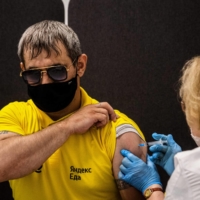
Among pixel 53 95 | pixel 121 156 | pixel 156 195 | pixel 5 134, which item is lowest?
pixel 156 195

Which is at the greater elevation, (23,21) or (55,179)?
(23,21)

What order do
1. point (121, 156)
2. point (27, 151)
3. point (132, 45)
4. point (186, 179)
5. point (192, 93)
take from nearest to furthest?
1. point (186, 179)
2. point (192, 93)
3. point (27, 151)
4. point (121, 156)
5. point (132, 45)

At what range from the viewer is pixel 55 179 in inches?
69.5

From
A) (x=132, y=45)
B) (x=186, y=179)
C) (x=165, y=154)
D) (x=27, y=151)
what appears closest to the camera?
(x=186, y=179)

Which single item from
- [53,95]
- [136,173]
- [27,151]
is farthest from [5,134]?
[136,173]

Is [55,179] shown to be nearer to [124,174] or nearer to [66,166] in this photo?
[66,166]

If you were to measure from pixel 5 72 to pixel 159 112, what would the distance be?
973 millimetres

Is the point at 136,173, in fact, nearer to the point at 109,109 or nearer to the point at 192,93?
the point at 109,109

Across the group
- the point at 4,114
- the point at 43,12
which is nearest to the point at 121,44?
the point at 43,12

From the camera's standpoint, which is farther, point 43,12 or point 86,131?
point 43,12

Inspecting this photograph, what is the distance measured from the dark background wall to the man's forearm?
738mm

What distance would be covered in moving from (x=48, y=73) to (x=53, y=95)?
10 cm

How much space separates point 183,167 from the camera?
122 centimetres

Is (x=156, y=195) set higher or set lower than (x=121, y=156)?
lower
